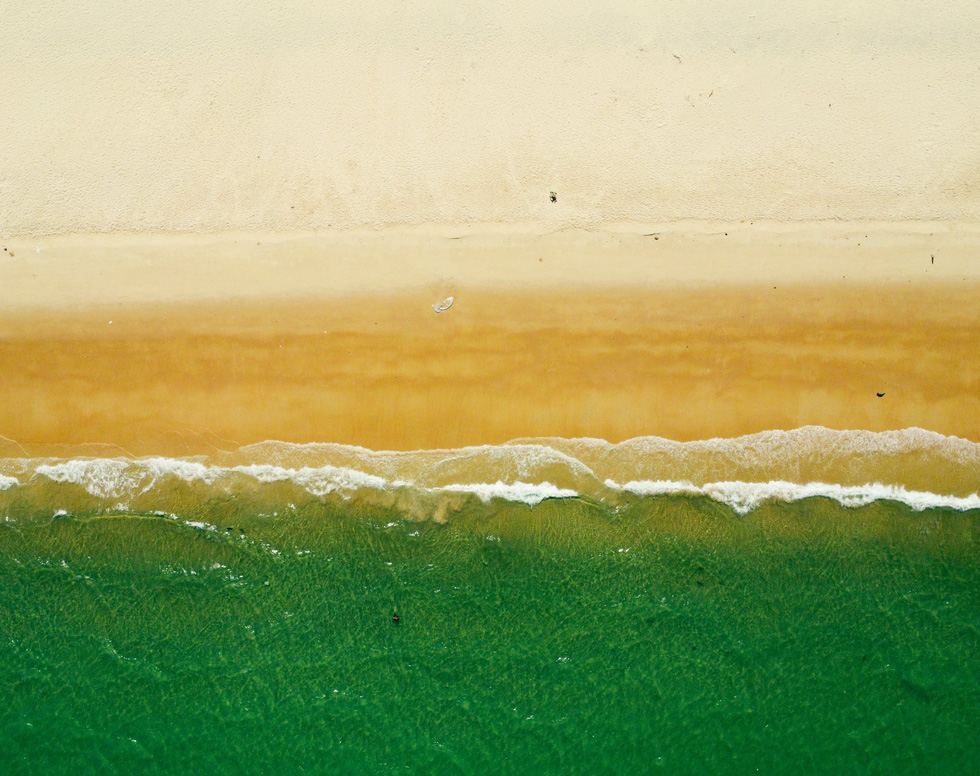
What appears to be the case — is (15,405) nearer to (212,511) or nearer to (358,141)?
(212,511)

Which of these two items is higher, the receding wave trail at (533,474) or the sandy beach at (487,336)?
the sandy beach at (487,336)

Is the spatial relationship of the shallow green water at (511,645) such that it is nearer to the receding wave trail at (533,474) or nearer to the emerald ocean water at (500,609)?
the emerald ocean water at (500,609)

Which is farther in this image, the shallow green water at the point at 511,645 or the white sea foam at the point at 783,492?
the white sea foam at the point at 783,492

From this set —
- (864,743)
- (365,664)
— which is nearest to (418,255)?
(365,664)

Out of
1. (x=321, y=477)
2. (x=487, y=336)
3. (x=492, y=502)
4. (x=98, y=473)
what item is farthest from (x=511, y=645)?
(x=98, y=473)

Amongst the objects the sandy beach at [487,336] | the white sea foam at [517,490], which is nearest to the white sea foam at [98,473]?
the sandy beach at [487,336]
